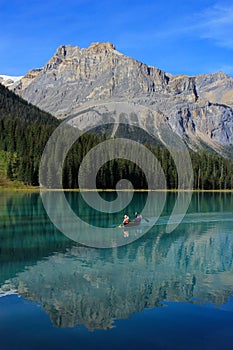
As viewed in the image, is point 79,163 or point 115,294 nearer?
point 115,294

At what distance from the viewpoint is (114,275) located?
28859 millimetres

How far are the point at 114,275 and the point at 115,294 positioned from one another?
4438 millimetres

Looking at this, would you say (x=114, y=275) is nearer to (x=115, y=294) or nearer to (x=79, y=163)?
(x=115, y=294)

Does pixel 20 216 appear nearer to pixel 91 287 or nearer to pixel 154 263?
pixel 154 263

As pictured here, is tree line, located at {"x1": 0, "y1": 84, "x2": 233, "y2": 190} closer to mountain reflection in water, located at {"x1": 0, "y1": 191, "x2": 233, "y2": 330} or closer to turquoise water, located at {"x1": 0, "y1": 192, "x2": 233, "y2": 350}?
mountain reflection in water, located at {"x1": 0, "y1": 191, "x2": 233, "y2": 330}

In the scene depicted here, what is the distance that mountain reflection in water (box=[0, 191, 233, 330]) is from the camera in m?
22.3

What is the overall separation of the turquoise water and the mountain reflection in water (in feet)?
0.17

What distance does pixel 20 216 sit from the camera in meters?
61.6

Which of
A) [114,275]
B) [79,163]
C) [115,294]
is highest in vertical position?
[79,163]

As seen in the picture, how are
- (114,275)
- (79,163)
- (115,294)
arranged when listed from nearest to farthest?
(115,294) → (114,275) → (79,163)

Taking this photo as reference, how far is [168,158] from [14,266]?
147472mm

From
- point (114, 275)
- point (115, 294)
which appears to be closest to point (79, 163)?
point (114, 275)

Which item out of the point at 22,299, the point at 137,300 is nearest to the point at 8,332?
the point at 22,299

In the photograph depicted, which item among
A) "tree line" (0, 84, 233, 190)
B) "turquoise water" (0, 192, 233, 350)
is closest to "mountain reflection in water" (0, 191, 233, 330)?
"turquoise water" (0, 192, 233, 350)
